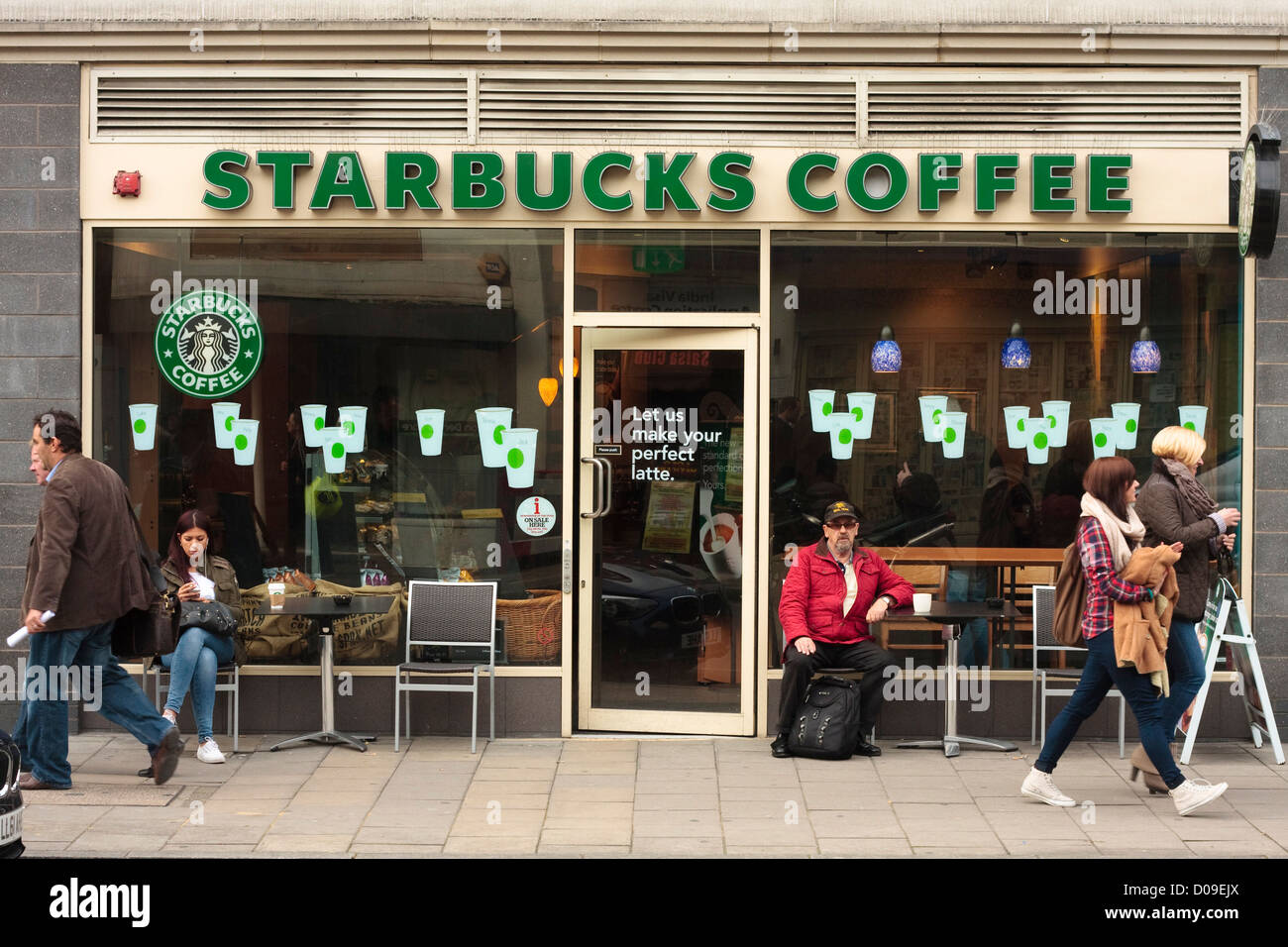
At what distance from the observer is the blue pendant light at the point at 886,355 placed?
8.54m

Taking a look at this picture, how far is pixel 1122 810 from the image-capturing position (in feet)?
22.4

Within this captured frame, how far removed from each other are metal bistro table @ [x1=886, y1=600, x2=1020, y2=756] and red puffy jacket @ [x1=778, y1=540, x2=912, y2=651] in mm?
161

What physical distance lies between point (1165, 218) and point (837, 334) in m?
2.04

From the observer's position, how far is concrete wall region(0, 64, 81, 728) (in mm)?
8383

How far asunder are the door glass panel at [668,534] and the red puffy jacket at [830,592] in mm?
594

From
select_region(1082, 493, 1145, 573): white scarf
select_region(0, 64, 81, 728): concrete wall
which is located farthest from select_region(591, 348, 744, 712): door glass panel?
select_region(0, 64, 81, 728): concrete wall

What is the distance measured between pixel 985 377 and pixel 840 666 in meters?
1.99

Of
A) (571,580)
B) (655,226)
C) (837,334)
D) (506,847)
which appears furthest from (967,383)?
(506,847)

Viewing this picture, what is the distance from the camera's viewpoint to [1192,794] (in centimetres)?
654

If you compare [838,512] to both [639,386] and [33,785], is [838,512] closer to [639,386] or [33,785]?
[639,386]

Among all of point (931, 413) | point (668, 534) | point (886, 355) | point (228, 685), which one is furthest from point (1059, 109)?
point (228, 685)

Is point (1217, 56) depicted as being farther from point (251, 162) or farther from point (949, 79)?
point (251, 162)

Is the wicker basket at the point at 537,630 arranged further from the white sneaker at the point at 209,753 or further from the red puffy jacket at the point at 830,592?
the white sneaker at the point at 209,753

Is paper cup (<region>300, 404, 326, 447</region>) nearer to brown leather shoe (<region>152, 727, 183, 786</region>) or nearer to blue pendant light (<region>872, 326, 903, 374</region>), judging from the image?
brown leather shoe (<region>152, 727, 183, 786</region>)
